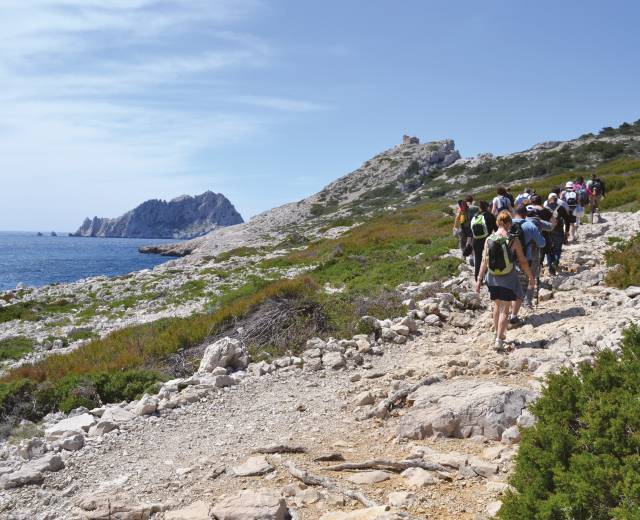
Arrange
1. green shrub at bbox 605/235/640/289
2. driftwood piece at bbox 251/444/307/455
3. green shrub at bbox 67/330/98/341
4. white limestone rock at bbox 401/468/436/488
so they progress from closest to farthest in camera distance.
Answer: white limestone rock at bbox 401/468/436/488
driftwood piece at bbox 251/444/307/455
green shrub at bbox 605/235/640/289
green shrub at bbox 67/330/98/341

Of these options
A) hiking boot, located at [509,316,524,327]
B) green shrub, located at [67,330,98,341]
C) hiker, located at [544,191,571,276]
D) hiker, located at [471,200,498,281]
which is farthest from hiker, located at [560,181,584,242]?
green shrub, located at [67,330,98,341]

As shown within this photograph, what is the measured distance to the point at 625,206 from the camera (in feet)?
71.4

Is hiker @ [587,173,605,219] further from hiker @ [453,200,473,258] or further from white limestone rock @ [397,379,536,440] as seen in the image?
white limestone rock @ [397,379,536,440]

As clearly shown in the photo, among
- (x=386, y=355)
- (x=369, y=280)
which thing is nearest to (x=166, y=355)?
(x=386, y=355)

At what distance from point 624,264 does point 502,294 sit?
4708 mm

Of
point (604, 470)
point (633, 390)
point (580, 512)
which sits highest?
point (633, 390)

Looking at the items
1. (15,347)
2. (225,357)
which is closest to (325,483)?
(225,357)

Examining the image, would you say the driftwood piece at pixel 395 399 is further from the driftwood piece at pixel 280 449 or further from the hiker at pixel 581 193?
the hiker at pixel 581 193

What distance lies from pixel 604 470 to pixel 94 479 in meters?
5.37

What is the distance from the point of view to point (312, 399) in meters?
7.65

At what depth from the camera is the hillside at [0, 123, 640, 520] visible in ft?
15.7

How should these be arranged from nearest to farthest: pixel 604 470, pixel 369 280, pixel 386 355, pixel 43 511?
1. pixel 604 470
2. pixel 43 511
3. pixel 386 355
4. pixel 369 280

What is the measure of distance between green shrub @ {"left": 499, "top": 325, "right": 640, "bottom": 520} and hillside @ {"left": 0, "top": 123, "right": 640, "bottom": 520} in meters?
0.39

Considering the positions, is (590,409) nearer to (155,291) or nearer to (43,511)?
(43,511)
